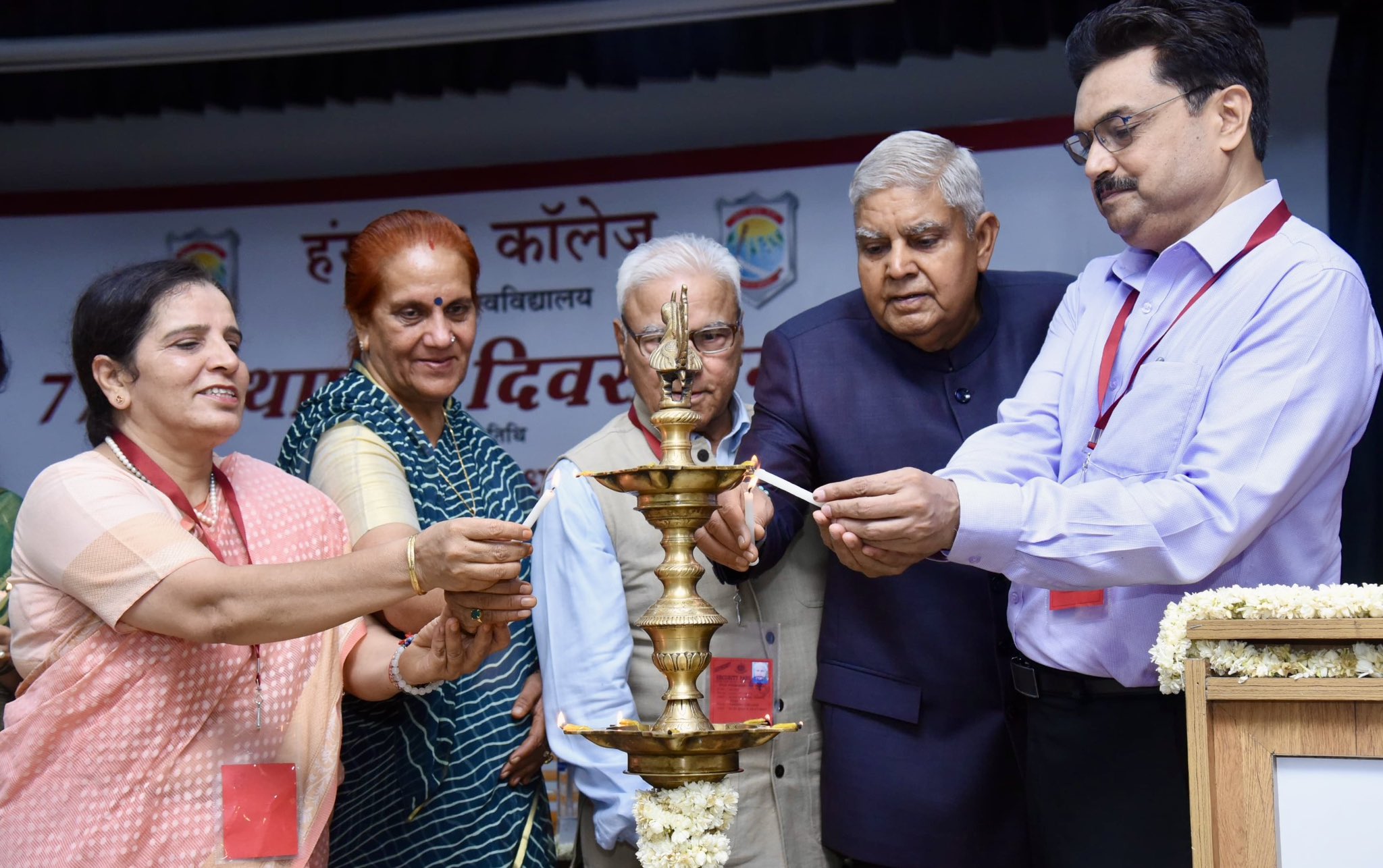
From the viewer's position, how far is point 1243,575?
190 centimetres

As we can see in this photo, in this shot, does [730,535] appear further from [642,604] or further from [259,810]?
[259,810]

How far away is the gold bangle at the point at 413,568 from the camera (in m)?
1.95

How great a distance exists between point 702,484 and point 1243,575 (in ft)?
2.76

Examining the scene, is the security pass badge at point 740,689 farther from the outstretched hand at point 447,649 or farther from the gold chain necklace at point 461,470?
the gold chain necklace at point 461,470

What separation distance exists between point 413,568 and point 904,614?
951 mm

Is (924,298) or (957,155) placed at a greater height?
(957,155)

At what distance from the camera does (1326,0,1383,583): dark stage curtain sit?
377 cm

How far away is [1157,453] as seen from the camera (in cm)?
195

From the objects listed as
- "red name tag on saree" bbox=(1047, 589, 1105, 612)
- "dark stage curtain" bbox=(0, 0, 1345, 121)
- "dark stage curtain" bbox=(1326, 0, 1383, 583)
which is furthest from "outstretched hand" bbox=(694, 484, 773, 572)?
"dark stage curtain" bbox=(0, 0, 1345, 121)

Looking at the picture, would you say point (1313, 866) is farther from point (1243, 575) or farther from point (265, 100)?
point (265, 100)

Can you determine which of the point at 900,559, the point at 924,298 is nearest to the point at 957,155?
the point at 924,298

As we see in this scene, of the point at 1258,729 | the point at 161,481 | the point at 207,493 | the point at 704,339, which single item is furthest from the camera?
the point at 704,339

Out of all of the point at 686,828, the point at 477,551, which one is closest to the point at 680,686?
the point at 686,828

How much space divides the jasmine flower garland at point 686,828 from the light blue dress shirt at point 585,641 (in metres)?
0.63
